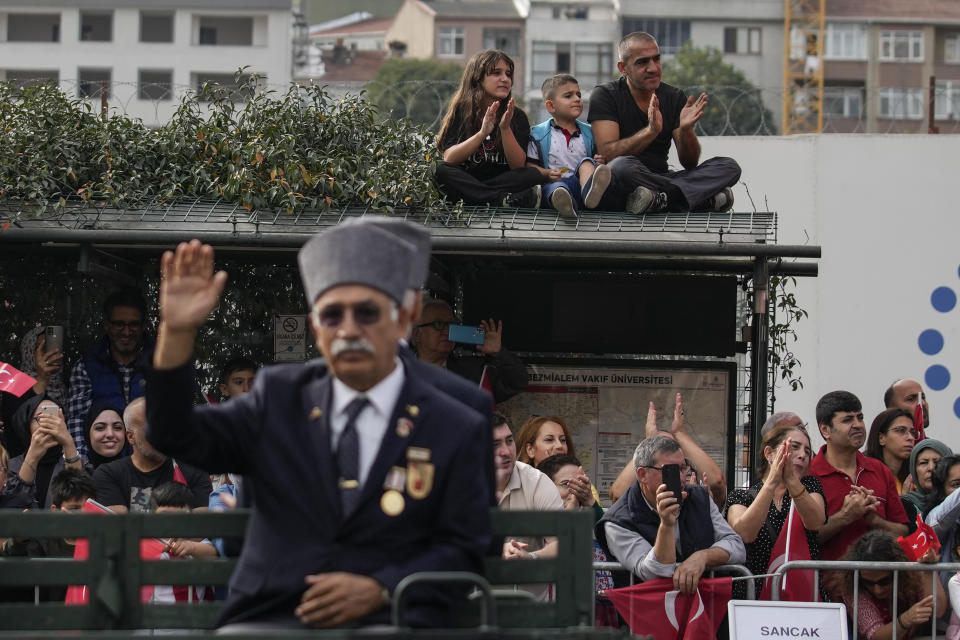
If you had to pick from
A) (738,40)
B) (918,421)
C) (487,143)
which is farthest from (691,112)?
(738,40)

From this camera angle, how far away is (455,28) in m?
96.1

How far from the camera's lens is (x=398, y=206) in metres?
10.0

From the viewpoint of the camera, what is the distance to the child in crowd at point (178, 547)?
8000 millimetres

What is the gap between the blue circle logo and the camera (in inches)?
635

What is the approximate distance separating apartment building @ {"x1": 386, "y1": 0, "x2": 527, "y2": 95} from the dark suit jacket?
9020 centimetres

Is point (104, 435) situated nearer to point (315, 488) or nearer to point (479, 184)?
point (479, 184)

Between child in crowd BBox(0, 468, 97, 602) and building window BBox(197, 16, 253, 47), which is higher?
building window BBox(197, 16, 253, 47)

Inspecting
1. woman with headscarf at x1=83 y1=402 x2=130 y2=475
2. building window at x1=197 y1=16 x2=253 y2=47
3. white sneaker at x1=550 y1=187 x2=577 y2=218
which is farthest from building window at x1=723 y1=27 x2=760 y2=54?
woman with headscarf at x1=83 y1=402 x2=130 y2=475

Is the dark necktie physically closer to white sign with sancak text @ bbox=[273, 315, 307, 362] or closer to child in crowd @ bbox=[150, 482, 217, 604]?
child in crowd @ bbox=[150, 482, 217, 604]

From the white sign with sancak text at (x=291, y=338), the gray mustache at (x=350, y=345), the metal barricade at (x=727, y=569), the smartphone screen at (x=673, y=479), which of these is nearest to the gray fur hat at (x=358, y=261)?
the gray mustache at (x=350, y=345)

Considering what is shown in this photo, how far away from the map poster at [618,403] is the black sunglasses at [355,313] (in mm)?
6077

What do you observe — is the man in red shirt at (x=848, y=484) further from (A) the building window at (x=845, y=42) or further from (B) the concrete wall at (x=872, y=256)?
(A) the building window at (x=845, y=42)

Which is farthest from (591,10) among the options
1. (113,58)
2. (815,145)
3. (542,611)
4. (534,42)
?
(542,611)

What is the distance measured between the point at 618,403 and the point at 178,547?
3.74 m
